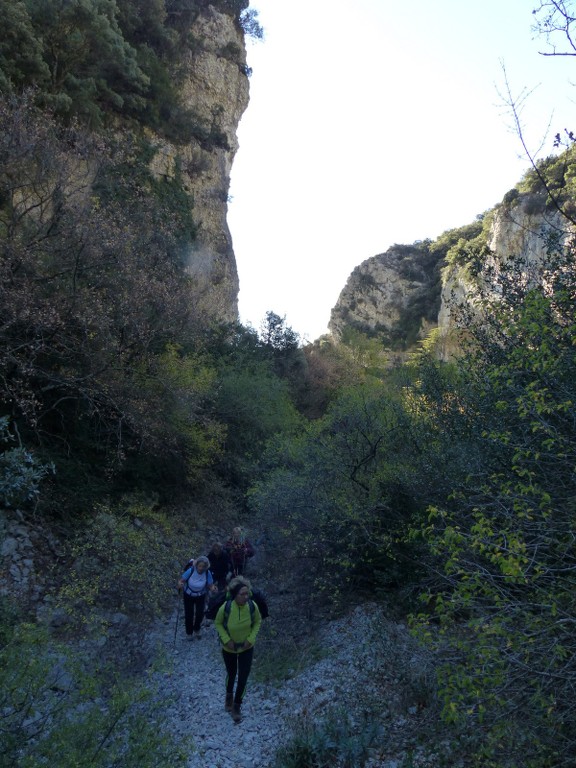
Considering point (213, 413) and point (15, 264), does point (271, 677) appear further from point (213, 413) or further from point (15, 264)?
point (213, 413)

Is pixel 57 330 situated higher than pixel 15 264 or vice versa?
pixel 15 264

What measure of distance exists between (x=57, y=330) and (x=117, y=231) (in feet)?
8.15

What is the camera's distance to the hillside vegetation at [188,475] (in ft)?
12.8

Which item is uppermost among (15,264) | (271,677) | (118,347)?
(15,264)

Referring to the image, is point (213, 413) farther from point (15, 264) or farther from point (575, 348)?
point (575, 348)

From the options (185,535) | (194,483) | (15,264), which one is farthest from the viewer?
(194,483)

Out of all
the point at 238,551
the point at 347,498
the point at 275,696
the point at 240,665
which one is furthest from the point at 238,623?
the point at 238,551

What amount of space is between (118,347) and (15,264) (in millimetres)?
2646

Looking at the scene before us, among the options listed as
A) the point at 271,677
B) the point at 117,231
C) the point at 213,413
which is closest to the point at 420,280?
the point at 213,413

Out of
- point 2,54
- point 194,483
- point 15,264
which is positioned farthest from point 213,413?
point 2,54

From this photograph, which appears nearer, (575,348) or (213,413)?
(575,348)

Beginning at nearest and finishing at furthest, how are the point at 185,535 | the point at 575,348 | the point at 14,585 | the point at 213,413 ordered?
the point at 575,348 < the point at 14,585 < the point at 185,535 < the point at 213,413

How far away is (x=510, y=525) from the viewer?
432 cm

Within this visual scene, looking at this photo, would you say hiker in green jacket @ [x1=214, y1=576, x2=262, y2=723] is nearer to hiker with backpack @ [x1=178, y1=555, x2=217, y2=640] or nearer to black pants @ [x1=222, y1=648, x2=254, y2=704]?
black pants @ [x1=222, y1=648, x2=254, y2=704]
